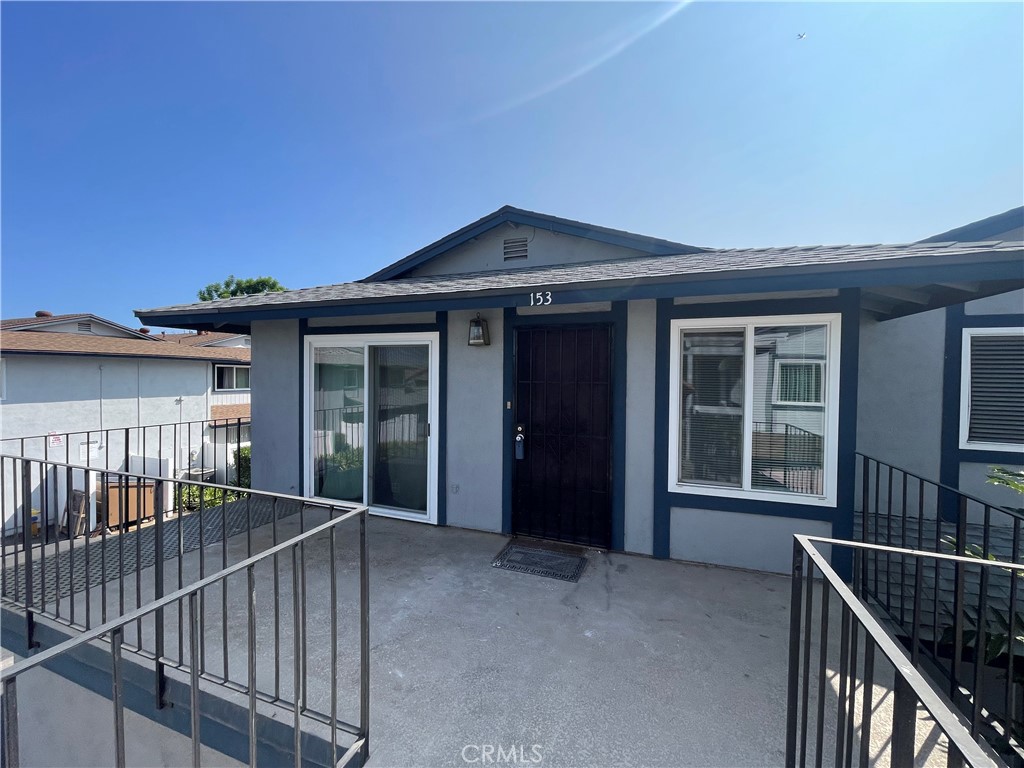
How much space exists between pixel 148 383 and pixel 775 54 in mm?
14776

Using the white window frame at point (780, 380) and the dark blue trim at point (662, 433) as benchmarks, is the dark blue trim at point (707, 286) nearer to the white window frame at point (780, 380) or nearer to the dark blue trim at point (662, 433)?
the dark blue trim at point (662, 433)

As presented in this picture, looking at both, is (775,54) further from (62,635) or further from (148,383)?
(148,383)

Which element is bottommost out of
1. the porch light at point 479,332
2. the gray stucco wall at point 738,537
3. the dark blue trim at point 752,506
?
the gray stucco wall at point 738,537

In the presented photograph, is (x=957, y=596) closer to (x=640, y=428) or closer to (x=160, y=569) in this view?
(x=640, y=428)

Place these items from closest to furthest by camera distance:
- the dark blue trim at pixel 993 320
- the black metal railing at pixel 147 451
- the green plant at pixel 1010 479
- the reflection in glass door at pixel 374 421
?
1. the green plant at pixel 1010 479
2. the dark blue trim at pixel 993 320
3. the reflection in glass door at pixel 374 421
4. the black metal railing at pixel 147 451

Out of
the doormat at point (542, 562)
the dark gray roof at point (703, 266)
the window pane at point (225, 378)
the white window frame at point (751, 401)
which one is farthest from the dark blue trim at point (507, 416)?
the window pane at point (225, 378)

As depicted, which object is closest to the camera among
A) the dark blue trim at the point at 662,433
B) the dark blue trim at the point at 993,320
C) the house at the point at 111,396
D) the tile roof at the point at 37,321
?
the dark blue trim at the point at 662,433

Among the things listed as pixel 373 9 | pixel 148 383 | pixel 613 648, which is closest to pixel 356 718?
pixel 613 648

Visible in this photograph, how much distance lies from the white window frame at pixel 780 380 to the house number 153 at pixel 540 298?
2.04m

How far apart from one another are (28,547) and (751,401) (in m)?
5.18

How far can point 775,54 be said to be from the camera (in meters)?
4.97

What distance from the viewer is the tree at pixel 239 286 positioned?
2714 centimetres

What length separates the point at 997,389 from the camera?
14.4ft

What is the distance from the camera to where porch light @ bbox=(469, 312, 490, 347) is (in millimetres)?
4398
